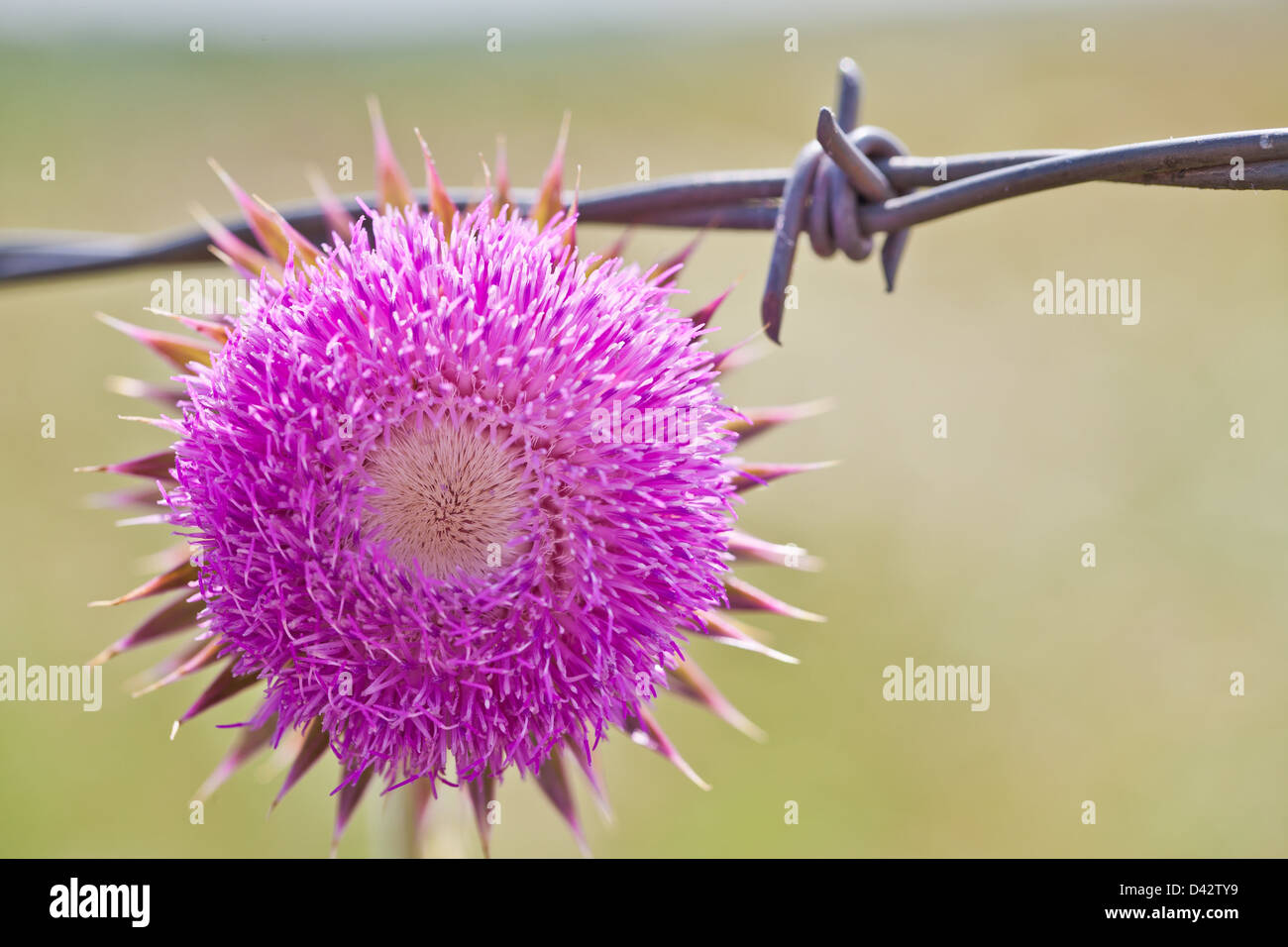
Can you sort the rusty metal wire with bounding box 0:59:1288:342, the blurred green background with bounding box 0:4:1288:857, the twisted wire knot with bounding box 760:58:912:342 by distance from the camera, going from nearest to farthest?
the rusty metal wire with bounding box 0:59:1288:342 < the twisted wire knot with bounding box 760:58:912:342 < the blurred green background with bounding box 0:4:1288:857

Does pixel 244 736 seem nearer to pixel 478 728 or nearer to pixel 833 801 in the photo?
pixel 478 728

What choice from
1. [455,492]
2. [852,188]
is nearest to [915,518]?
[852,188]

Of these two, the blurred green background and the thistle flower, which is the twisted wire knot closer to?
the thistle flower

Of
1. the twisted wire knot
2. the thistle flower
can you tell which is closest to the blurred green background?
the thistle flower

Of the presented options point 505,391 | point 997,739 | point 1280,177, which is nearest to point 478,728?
point 505,391

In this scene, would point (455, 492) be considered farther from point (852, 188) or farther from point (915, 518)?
point (915, 518)

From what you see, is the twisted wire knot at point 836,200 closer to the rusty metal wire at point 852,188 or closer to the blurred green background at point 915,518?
the rusty metal wire at point 852,188

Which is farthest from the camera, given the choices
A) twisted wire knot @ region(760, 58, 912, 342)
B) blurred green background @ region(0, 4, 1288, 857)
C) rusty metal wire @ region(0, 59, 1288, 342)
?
blurred green background @ region(0, 4, 1288, 857)

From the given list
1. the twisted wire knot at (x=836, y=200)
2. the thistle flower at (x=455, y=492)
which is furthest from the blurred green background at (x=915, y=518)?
the twisted wire knot at (x=836, y=200)
